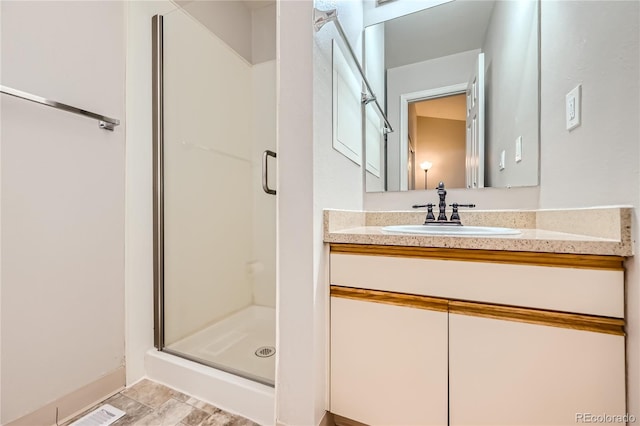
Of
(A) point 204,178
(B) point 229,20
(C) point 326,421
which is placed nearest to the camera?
(C) point 326,421

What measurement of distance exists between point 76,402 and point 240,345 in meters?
0.70

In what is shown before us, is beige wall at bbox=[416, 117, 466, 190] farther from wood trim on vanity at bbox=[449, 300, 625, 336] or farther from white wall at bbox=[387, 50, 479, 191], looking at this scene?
wood trim on vanity at bbox=[449, 300, 625, 336]

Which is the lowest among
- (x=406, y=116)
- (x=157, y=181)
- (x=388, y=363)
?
(x=388, y=363)

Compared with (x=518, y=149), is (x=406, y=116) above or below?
above

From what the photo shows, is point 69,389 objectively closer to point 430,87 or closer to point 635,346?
point 635,346

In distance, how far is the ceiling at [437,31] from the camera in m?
1.33

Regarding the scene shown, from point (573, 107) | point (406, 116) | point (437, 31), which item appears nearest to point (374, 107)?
point (406, 116)

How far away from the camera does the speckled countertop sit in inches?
25.9

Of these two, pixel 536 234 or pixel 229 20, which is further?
pixel 229 20

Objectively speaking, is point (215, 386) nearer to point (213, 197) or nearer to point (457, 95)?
point (213, 197)

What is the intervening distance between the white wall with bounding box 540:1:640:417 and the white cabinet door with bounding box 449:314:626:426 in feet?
0.18

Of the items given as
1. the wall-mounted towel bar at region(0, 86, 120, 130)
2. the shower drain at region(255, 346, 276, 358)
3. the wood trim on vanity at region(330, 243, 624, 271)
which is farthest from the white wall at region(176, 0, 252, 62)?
the shower drain at region(255, 346, 276, 358)

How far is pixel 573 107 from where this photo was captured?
0.90m

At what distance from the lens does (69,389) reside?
1.09 meters
